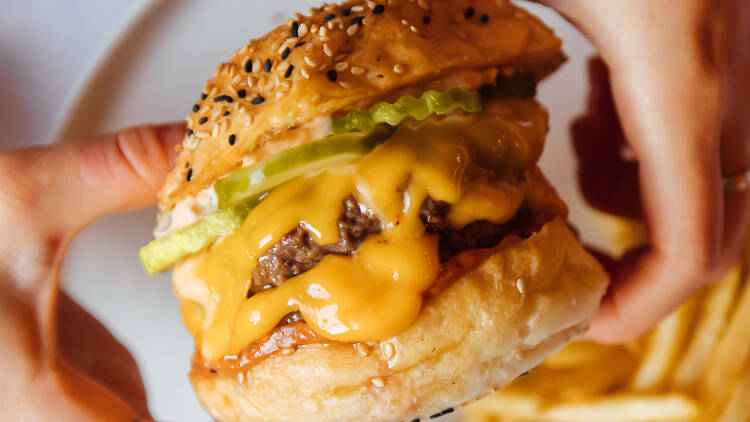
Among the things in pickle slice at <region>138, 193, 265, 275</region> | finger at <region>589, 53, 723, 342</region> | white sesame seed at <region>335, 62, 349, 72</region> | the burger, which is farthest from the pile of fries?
white sesame seed at <region>335, 62, 349, 72</region>

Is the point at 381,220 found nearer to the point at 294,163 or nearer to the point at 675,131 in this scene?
the point at 294,163

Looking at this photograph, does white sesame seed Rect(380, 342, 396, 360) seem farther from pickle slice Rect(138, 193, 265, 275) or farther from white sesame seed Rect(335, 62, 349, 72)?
white sesame seed Rect(335, 62, 349, 72)

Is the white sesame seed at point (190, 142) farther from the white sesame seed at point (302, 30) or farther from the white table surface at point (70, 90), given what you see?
the white table surface at point (70, 90)

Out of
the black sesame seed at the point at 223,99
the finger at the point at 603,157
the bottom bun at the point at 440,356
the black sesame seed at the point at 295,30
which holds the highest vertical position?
the black sesame seed at the point at 295,30

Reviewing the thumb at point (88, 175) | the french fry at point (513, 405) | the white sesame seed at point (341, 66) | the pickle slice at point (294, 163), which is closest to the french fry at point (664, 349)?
the french fry at point (513, 405)

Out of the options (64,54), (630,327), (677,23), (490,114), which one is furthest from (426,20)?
(64,54)

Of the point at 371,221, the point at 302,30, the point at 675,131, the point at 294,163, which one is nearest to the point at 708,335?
the point at 675,131
